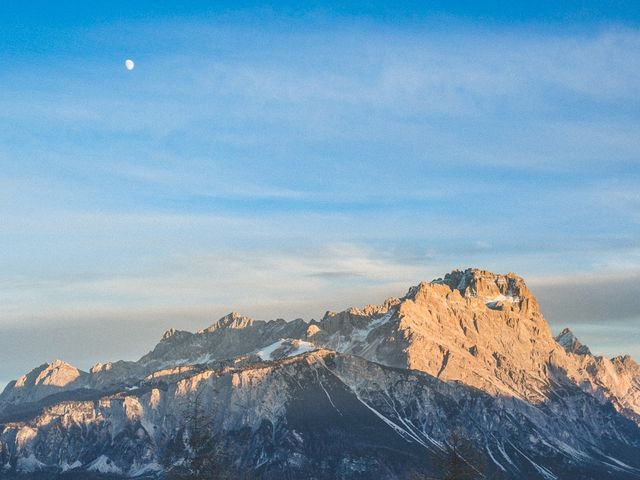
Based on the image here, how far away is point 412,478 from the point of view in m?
159

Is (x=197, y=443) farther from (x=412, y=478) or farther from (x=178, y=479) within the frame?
(x=412, y=478)

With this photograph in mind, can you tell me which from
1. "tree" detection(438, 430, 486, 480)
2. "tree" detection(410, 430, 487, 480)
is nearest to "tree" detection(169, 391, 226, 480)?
"tree" detection(410, 430, 487, 480)

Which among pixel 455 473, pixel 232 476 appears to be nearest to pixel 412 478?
pixel 455 473

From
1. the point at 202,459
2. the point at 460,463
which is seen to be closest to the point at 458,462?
A: the point at 460,463

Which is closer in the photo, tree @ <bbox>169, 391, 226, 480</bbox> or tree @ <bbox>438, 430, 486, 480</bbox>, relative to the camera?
tree @ <bbox>169, 391, 226, 480</bbox>

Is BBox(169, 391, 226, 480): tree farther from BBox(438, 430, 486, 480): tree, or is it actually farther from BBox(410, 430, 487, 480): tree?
BBox(438, 430, 486, 480): tree

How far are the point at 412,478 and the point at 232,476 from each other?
100 ft

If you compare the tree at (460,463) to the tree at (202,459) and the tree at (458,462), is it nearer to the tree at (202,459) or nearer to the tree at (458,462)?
the tree at (458,462)

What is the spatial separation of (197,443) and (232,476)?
975 centimetres

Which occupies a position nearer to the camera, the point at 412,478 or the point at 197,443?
the point at 197,443

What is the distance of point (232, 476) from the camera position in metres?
152

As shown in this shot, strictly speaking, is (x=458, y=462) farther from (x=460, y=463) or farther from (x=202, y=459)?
(x=202, y=459)

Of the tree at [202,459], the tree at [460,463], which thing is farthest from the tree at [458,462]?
the tree at [202,459]

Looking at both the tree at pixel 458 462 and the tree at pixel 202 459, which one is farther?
the tree at pixel 458 462
